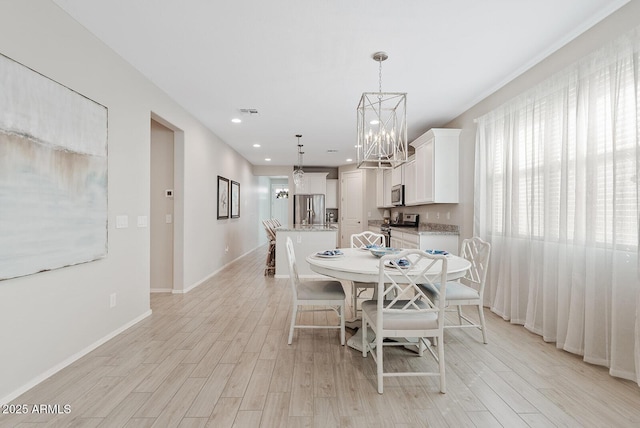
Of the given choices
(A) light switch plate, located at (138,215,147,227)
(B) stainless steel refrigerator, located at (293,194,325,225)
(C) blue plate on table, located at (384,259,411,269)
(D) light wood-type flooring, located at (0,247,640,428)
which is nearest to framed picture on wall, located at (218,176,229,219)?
(A) light switch plate, located at (138,215,147,227)

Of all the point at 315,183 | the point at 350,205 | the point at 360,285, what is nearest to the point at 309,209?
the point at 315,183

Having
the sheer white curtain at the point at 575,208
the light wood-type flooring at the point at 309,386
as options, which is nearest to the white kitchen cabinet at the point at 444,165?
the sheer white curtain at the point at 575,208

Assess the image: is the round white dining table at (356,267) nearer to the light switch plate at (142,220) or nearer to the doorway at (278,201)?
the light switch plate at (142,220)

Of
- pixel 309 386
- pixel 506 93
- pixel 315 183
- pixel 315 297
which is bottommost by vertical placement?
pixel 309 386

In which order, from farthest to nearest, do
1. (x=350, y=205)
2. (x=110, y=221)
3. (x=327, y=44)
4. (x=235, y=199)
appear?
(x=350, y=205) < (x=235, y=199) < (x=110, y=221) < (x=327, y=44)

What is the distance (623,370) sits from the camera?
6.75ft

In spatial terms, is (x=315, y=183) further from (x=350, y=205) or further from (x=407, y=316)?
(x=407, y=316)

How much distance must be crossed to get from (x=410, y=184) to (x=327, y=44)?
11.5 feet

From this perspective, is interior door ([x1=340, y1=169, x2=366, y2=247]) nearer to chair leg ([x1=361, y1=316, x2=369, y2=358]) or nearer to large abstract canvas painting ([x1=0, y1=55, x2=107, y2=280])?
chair leg ([x1=361, y1=316, x2=369, y2=358])

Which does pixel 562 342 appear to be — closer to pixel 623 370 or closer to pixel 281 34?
pixel 623 370

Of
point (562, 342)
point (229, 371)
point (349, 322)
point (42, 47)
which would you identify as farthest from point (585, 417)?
point (42, 47)

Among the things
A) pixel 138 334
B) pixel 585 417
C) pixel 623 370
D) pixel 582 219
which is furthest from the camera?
pixel 138 334

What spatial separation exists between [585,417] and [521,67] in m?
2.96

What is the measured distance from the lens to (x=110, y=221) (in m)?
2.73
